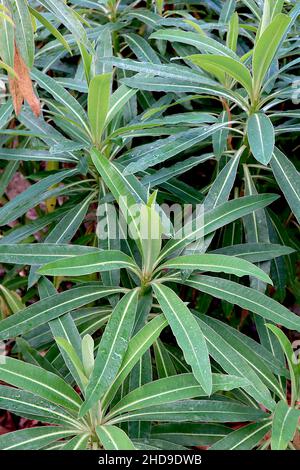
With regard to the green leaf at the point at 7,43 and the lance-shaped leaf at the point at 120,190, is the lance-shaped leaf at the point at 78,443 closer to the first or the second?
the lance-shaped leaf at the point at 120,190

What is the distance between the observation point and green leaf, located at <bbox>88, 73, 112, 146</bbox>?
1.11 m

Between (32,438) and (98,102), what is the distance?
0.67m

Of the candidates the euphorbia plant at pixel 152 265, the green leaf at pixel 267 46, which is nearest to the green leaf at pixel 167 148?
the euphorbia plant at pixel 152 265

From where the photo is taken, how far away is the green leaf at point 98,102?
1.11 meters

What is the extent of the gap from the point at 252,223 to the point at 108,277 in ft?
1.18

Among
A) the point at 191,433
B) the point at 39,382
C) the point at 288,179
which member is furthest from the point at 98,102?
the point at 191,433

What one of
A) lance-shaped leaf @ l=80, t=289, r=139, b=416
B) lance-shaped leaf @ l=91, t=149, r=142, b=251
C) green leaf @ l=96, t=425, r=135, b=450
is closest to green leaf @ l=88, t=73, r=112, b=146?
lance-shaped leaf @ l=91, t=149, r=142, b=251

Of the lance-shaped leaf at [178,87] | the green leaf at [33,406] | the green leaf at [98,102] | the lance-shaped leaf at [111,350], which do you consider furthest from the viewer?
the lance-shaped leaf at [178,87]

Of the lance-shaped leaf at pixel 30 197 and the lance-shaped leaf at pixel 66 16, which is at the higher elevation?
the lance-shaped leaf at pixel 66 16

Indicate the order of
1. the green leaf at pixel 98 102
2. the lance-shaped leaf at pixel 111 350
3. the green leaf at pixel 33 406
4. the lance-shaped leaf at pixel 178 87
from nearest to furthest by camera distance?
1. the lance-shaped leaf at pixel 111 350
2. the green leaf at pixel 33 406
3. the green leaf at pixel 98 102
4. the lance-shaped leaf at pixel 178 87

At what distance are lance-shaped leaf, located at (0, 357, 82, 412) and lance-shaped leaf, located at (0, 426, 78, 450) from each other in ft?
0.16

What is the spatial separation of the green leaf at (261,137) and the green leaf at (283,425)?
17.1 inches

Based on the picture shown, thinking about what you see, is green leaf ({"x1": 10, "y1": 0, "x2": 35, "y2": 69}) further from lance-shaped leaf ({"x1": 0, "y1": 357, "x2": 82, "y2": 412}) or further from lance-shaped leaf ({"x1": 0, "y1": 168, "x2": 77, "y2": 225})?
lance-shaped leaf ({"x1": 0, "y1": 357, "x2": 82, "y2": 412})

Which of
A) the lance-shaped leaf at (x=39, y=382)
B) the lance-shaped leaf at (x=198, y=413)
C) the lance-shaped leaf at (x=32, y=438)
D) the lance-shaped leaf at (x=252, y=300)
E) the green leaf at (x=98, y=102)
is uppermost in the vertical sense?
the green leaf at (x=98, y=102)
